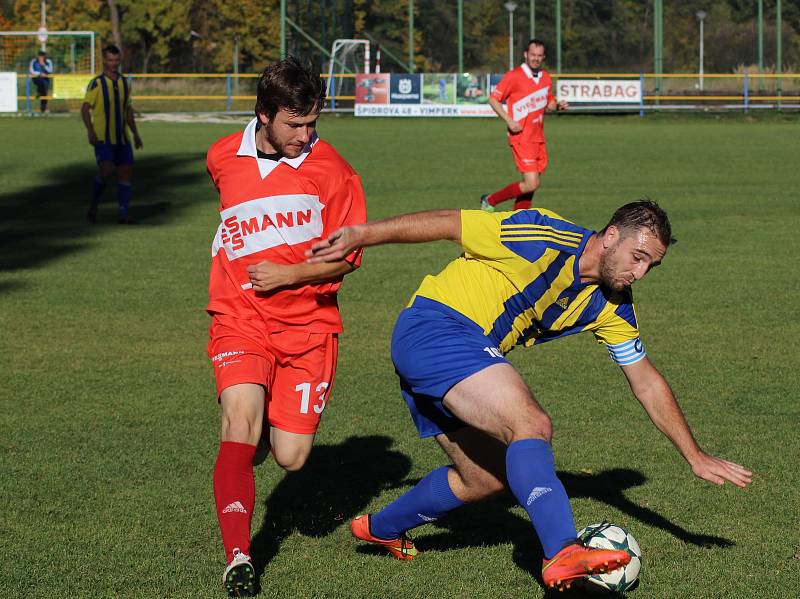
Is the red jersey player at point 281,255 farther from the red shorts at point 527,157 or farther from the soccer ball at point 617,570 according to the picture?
the red shorts at point 527,157

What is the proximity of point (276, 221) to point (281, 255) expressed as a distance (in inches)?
5.4

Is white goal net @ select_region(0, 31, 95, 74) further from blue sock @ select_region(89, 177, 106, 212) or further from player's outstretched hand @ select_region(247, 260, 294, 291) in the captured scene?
player's outstretched hand @ select_region(247, 260, 294, 291)

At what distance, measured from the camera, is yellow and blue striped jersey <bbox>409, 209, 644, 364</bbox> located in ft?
14.0

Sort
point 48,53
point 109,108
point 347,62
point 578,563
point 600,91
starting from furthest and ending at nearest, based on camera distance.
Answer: point 347,62
point 48,53
point 600,91
point 109,108
point 578,563

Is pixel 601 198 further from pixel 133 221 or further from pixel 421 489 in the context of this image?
pixel 421 489

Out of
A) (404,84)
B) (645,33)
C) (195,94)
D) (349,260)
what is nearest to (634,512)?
(349,260)

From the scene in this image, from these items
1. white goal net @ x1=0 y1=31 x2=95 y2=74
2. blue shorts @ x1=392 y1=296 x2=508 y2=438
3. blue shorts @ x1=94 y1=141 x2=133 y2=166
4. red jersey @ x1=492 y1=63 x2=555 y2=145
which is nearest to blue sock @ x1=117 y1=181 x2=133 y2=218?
blue shorts @ x1=94 y1=141 x2=133 y2=166

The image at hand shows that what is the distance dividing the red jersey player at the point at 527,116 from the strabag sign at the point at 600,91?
2220 cm

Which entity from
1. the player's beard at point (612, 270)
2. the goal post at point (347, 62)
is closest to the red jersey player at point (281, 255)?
the player's beard at point (612, 270)

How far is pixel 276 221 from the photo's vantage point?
4.62 meters

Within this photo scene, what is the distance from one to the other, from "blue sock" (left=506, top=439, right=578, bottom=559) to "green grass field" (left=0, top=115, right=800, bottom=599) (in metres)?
0.73

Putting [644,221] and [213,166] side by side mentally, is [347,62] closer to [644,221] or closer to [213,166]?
[213,166]

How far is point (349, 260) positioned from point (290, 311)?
32 cm

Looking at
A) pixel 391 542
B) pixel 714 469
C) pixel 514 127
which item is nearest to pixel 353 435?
pixel 391 542
